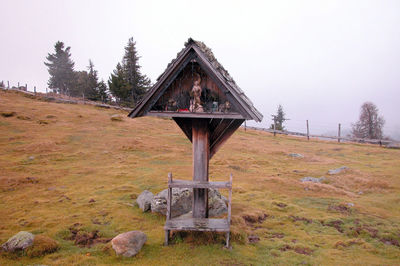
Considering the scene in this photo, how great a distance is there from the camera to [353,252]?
8.58 meters

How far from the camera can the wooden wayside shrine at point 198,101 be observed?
723 cm

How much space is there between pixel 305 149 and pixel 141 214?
28.8m

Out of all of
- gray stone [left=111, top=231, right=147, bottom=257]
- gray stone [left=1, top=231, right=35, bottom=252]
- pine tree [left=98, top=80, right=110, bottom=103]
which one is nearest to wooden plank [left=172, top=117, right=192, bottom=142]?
gray stone [left=111, top=231, right=147, bottom=257]

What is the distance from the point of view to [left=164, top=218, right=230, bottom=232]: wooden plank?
8094 millimetres

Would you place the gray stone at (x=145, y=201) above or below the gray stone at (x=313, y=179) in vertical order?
below

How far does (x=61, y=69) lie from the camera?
79.2 meters

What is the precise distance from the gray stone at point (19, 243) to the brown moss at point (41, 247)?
15cm

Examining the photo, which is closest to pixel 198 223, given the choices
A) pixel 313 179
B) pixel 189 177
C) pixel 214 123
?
pixel 214 123

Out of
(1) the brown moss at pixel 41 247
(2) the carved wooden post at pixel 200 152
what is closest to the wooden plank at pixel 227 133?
(2) the carved wooden post at pixel 200 152

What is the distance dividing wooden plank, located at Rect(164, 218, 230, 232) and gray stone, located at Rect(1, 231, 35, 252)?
441 cm

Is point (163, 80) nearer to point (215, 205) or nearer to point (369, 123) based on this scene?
point (215, 205)

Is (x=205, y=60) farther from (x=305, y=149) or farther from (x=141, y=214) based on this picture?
(x=305, y=149)

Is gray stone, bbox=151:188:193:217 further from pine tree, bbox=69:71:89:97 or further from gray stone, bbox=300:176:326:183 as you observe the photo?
pine tree, bbox=69:71:89:97

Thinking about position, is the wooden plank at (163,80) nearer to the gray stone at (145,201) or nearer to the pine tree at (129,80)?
the gray stone at (145,201)
